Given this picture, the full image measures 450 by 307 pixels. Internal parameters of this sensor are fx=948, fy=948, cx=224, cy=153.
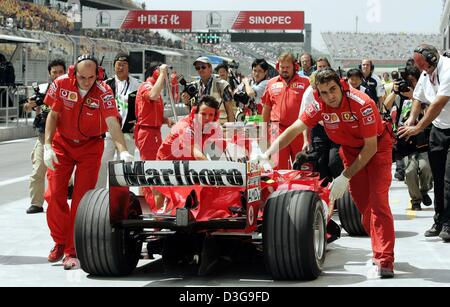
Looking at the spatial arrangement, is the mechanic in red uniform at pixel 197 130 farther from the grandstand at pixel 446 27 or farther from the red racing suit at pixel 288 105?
the grandstand at pixel 446 27

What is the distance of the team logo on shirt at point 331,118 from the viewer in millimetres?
7477

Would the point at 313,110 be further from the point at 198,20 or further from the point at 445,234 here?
the point at 198,20

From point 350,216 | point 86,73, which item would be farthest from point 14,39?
point 86,73

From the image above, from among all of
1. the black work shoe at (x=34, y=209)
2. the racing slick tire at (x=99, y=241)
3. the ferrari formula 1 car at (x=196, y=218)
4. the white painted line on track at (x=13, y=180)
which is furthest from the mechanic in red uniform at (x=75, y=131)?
the white painted line on track at (x=13, y=180)

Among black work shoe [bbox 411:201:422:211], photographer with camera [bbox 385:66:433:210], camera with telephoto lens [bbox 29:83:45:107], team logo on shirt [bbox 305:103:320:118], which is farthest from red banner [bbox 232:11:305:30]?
team logo on shirt [bbox 305:103:320:118]

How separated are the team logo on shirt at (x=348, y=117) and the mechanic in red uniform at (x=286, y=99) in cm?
329

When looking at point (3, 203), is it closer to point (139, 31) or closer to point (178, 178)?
point (178, 178)

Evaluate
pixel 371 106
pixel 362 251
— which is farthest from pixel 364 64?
pixel 371 106

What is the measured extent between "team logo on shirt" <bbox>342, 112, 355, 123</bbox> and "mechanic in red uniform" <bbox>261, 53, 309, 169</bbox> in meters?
3.29

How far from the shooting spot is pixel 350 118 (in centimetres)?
741

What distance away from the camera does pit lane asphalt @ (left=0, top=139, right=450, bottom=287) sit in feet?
23.5

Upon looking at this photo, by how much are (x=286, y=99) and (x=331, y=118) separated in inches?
135
